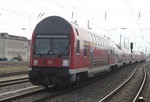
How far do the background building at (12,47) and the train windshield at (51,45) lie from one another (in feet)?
321

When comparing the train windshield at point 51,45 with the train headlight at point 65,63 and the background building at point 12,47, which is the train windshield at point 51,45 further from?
the background building at point 12,47

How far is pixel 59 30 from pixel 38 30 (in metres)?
1.11

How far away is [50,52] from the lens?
44.7ft

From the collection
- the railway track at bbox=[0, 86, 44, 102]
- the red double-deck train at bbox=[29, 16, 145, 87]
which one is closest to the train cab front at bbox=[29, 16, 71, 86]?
the red double-deck train at bbox=[29, 16, 145, 87]

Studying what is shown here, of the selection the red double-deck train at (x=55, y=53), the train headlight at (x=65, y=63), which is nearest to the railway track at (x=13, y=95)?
the red double-deck train at (x=55, y=53)

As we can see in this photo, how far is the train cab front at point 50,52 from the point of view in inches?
522

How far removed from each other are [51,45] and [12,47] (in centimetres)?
10828

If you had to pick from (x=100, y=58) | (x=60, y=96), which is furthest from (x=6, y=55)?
(x=60, y=96)

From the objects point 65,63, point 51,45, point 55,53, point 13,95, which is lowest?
point 13,95

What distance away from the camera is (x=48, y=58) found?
44.4 ft

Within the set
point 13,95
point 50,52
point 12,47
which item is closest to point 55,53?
point 50,52

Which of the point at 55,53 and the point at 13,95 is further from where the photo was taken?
the point at 55,53

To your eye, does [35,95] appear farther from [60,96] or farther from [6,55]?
[6,55]

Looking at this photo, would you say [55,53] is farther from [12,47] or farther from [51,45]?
[12,47]
